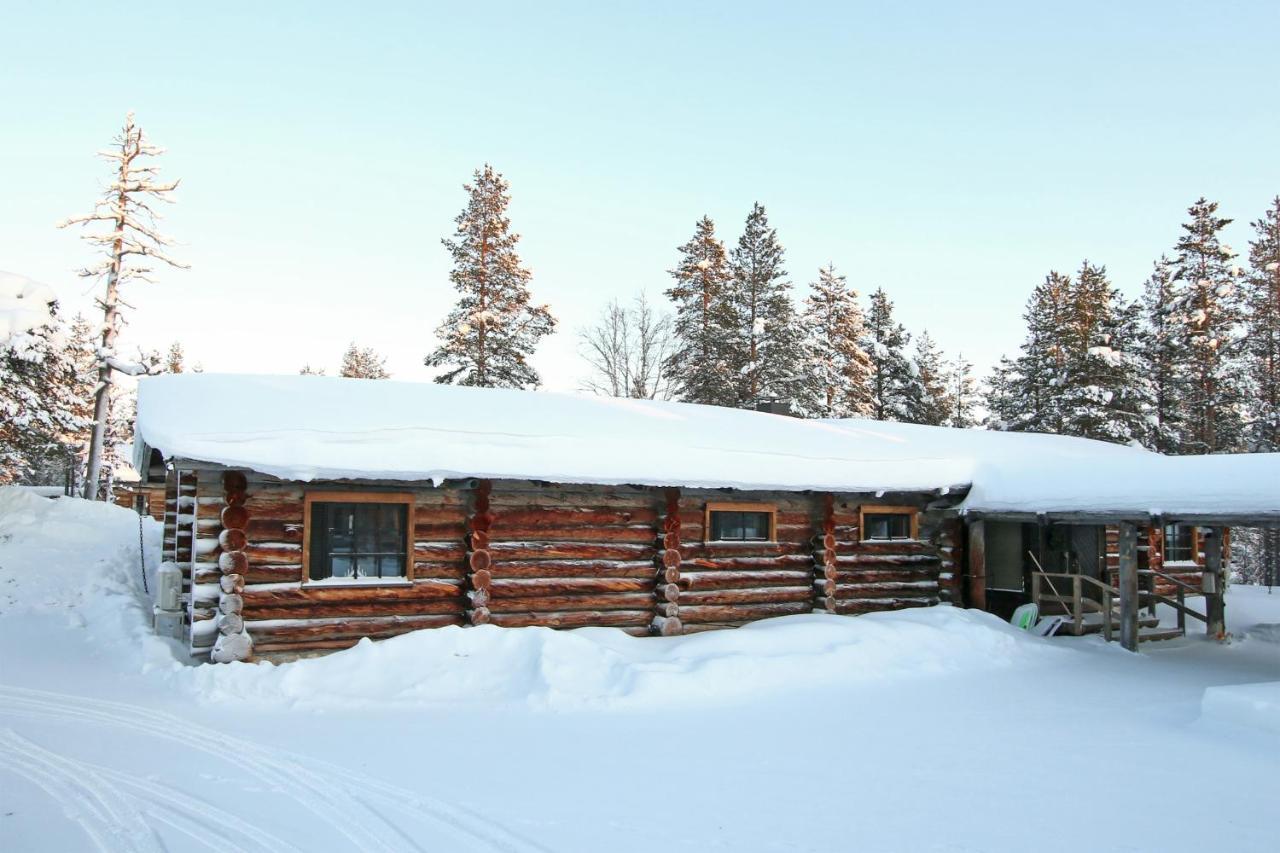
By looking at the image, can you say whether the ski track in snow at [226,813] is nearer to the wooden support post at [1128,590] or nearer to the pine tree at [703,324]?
the wooden support post at [1128,590]

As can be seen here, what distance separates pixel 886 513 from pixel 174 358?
4617cm

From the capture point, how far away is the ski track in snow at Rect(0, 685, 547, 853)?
5301 millimetres

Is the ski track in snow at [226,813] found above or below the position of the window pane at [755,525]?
below

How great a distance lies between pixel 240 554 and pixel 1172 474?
41.8ft

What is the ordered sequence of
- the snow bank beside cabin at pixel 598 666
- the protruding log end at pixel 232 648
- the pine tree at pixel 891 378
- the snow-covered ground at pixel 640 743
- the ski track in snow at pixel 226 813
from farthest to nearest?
the pine tree at pixel 891 378 → the protruding log end at pixel 232 648 → the snow bank beside cabin at pixel 598 666 → the snow-covered ground at pixel 640 743 → the ski track in snow at pixel 226 813

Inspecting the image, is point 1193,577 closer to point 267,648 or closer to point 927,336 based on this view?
point 267,648

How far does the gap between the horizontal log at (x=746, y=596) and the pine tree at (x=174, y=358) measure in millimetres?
43438

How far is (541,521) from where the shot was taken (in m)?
12.0

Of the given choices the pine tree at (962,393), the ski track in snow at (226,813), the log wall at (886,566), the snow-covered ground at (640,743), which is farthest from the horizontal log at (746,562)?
the pine tree at (962,393)

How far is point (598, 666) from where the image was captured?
9969mm

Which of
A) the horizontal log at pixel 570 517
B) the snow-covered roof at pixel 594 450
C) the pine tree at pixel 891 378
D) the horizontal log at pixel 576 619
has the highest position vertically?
the pine tree at pixel 891 378

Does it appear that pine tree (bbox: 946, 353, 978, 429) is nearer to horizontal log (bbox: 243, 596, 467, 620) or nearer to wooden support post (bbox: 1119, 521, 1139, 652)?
wooden support post (bbox: 1119, 521, 1139, 652)

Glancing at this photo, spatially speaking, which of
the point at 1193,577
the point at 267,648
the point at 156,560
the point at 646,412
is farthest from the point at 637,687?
the point at 1193,577

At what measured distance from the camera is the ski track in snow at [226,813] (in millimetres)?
5301
